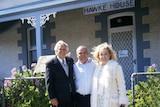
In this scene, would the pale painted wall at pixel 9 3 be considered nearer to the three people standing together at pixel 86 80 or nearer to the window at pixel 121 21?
the window at pixel 121 21

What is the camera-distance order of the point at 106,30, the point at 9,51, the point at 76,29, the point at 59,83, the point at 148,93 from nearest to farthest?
the point at 59,83
the point at 148,93
the point at 106,30
the point at 76,29
the point at 9,51

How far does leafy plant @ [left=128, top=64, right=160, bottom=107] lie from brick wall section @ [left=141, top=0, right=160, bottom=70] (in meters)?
3.44

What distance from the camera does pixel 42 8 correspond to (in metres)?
10.4

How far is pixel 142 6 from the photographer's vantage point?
9.80m

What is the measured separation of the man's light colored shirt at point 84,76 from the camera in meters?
5.12

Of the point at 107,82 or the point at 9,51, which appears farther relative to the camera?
the point at 9,51

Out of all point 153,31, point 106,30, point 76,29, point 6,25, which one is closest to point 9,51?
point 6,25

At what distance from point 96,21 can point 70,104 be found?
5990mm

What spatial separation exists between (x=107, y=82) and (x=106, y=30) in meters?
6.01

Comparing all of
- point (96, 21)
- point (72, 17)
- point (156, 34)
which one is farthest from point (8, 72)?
point (156, 34)

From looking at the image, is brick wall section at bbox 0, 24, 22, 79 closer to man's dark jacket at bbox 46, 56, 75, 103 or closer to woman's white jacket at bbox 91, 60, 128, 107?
man's dark jacket at bbox 46, 56, 75, 103

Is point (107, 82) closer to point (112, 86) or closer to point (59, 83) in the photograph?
point (112, 86)

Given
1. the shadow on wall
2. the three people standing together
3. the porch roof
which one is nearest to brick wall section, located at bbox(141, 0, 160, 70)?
the porch roof

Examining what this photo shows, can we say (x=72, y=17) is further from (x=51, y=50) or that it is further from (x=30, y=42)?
(x=30, y=42)
